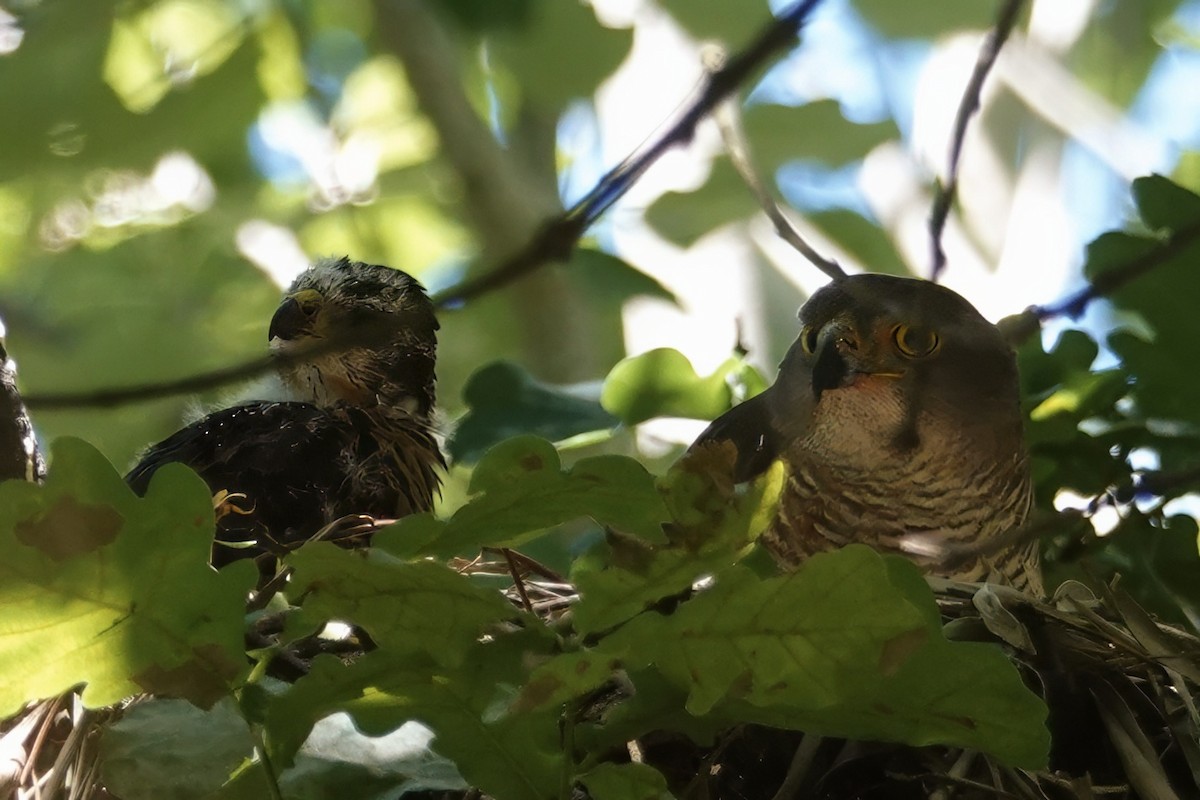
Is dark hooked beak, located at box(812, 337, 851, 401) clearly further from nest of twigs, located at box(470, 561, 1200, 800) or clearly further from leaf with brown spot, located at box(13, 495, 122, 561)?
A: leaf with brown spot, located at box(13, 495, 122, 561)

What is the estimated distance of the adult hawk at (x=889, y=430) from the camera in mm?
2732

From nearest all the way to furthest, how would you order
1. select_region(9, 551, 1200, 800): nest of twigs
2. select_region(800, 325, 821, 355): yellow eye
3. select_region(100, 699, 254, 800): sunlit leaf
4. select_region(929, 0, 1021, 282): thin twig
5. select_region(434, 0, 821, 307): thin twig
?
select_region(434, 0, 821, 307): thin twig < select_region(929, 0, 1021, 282): thin twig < select_region(100, 699, 254, 800): sunlit leaf < select_region(9, 551, 1200, 800): nest of twigs < select_region(800, 325, 821, 355): yellow eye

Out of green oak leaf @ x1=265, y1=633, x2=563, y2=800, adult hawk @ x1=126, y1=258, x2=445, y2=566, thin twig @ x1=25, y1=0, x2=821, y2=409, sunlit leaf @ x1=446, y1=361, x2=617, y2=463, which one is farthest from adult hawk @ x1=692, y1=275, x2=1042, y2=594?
thin twig @ x1=25, y1=0, x2=821, y2=409

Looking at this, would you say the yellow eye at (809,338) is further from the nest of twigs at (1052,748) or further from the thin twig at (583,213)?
the thin twig at (583,213)

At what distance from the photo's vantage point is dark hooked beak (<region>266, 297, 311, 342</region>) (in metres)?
3.39

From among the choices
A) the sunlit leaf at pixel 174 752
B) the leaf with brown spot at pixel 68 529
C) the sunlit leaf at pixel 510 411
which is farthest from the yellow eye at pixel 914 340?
the leaf with brown spot at pixel 68 529

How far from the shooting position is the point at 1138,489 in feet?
4.35

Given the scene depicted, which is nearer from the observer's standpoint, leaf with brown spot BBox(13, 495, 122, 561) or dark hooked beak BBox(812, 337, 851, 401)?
leaf with brown spot BBox(13, 495, 122, 561)

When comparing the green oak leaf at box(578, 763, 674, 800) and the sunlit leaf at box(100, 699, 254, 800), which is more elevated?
the green oak leaf at box(578, 763, 674, 800)

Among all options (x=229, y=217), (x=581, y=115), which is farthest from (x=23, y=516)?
(x=229, y=217)

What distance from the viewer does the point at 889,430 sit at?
2777mm

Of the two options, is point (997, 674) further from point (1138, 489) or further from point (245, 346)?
point (245, 346)

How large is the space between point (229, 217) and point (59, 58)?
5.71 ft

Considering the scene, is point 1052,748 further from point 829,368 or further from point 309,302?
point 309,302
